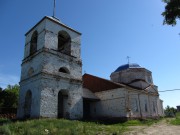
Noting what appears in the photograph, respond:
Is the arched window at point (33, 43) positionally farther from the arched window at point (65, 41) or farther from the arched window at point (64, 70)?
the arched window at point (64, 70)

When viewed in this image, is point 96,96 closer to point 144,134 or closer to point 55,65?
point 55,65

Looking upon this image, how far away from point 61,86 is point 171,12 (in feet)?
38.8

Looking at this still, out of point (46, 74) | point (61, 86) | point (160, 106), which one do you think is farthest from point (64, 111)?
point (160, 106)

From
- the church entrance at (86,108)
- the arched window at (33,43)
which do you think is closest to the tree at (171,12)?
the arched window at (33,43)

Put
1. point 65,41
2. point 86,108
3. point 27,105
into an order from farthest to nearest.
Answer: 1. point 86,108
2. point 65,41
3. point 27,105

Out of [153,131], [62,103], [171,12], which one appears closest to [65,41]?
[62,103]

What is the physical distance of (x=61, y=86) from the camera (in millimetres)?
18156

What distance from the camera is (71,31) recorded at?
21.1m

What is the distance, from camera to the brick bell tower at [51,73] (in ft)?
54.8

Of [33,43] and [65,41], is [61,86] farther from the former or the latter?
[33,43]

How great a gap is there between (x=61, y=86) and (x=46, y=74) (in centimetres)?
209

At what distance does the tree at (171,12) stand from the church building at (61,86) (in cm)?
1097

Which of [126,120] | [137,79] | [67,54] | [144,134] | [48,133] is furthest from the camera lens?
[137,79]

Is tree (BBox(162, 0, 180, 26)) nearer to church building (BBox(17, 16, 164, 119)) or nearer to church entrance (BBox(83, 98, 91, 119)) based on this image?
church building (BBox(17, 16, 164, 119))
